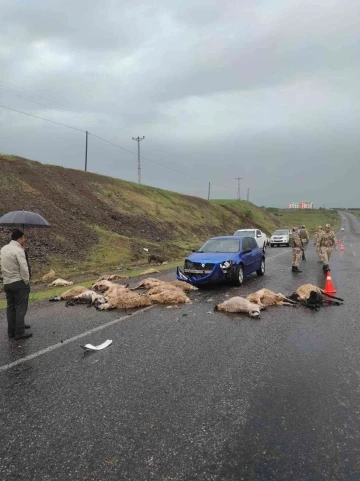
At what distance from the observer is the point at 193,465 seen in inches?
123

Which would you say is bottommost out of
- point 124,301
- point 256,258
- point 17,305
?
point 124,301

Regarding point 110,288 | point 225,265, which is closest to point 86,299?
point 110,288

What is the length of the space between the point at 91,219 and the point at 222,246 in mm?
16117

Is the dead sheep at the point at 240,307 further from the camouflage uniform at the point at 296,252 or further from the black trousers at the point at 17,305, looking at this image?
the camouflage uniform at the point at 296,252

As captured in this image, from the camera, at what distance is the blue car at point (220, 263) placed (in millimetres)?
11734

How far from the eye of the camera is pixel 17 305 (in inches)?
274

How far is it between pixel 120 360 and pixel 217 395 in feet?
5.57

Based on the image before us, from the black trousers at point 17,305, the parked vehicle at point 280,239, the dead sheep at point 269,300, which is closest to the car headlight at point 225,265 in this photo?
the dead sheep at point 269,300

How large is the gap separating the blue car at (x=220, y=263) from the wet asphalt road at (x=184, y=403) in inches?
166

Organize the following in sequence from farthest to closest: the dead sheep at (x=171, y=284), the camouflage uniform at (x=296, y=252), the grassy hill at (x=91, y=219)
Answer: the grassy hill at (x=91, y=219), the camouflage uniform at (x=296, y=252), the dead sheep at (x=171, y=284)

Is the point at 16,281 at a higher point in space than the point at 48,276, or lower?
higher

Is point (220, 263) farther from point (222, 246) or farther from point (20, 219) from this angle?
point (20, 219)

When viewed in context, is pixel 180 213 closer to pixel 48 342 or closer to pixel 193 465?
pixel 48 342

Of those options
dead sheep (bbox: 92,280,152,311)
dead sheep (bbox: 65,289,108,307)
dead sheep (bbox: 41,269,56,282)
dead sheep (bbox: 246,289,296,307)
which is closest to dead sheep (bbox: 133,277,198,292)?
dead sheep (bbox: 92,280,152,311)
